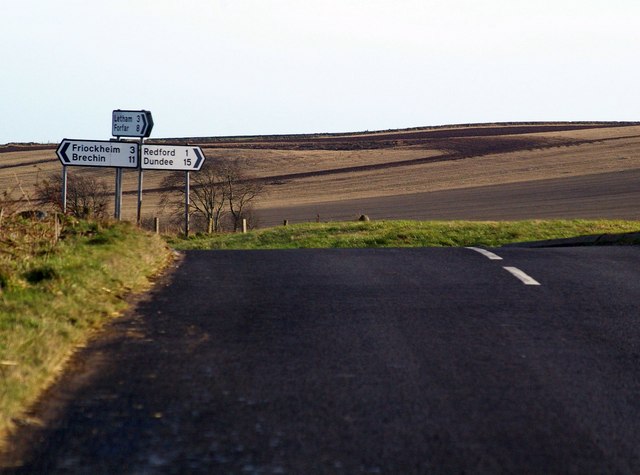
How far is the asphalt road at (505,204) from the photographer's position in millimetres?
57094

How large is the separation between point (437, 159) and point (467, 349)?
89753mm

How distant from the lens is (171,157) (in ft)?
84.7

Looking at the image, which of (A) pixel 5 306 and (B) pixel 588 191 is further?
(B) pixel 588 191

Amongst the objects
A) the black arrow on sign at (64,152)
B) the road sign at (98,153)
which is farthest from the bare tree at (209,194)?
the black arrow on sign at (64,152)

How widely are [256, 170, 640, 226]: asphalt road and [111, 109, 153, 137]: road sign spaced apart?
33836 millimetres

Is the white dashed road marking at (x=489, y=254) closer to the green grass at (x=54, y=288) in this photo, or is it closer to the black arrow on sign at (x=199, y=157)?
the green grass at (x=54, y=288)

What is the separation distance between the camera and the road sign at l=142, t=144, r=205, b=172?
25578 millimetres

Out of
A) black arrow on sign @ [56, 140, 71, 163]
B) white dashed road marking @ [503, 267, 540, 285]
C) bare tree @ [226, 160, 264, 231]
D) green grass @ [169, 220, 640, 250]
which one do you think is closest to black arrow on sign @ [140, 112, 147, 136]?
black arrow on sign @ [56, 140, 71, 163]

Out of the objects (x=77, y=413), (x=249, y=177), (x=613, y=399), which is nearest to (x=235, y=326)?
(x=77, y=413)

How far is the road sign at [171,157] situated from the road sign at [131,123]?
1.31m

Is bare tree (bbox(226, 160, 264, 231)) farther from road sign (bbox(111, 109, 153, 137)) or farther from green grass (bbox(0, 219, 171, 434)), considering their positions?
green grass (bbox(0, 219, 171, 434))

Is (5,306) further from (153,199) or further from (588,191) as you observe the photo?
(153,199)

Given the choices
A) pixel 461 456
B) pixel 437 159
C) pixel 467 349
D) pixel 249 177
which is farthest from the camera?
pixel 437 159

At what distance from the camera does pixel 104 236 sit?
13.1 m
